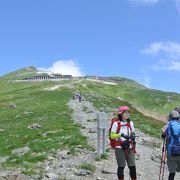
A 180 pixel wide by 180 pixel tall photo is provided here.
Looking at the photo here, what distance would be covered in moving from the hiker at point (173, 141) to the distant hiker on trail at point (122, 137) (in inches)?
49.6

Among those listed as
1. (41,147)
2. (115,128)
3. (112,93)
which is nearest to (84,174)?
(115,128)

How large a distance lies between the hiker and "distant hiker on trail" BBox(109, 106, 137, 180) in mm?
1260

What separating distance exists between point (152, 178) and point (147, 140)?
10334 millimetres

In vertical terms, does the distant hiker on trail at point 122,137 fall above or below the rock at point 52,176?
above

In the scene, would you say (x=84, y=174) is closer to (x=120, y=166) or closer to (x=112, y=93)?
(x=120, y=166)

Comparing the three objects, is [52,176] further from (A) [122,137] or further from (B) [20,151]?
(B) [20,151]

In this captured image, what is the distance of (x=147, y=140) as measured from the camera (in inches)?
1222

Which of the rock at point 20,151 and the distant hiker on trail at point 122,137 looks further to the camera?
the rock at point 20,151

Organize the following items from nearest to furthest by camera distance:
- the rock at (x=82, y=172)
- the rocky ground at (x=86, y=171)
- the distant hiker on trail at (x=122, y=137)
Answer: the distant hiker on trail at (x=122, y=137) < the rocky ground at (x=86, y=171) < the rock at (x=82, y=172)

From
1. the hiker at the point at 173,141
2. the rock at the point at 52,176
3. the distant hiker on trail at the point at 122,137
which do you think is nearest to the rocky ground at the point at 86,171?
the rock at the point at 52,176

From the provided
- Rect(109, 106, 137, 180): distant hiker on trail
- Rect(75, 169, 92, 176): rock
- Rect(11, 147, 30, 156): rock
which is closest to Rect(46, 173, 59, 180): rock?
Rect(75, 169, 92, 176): rock

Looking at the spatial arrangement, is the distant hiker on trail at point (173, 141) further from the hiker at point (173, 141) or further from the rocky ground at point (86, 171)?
the rocky ground at point (86, 171)

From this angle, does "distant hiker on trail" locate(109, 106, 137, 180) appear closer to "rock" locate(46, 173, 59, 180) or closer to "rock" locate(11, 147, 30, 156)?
"rock" locate(46, 173, 59, 180)

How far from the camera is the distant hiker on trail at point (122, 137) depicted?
16.5 m
